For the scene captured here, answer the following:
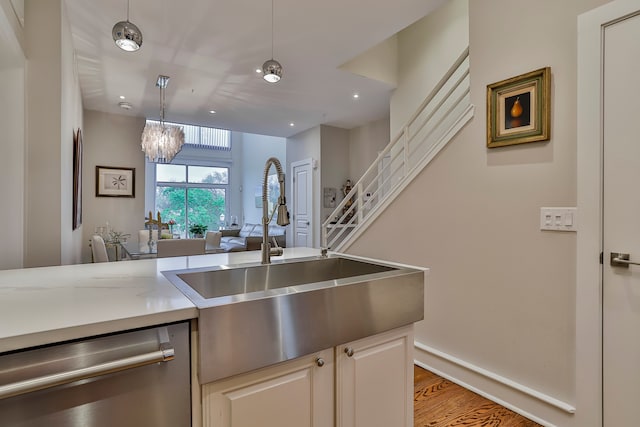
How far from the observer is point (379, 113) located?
17.5ft

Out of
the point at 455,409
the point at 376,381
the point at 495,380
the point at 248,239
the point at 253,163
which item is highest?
the point at 253,163

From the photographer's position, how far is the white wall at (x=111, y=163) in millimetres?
4996

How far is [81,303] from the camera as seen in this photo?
92 centimetres

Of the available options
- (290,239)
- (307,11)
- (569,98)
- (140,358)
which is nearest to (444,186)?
(569,98)

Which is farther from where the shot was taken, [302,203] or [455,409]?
[302,203]

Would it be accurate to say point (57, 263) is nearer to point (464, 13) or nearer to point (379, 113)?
point (464, 13)

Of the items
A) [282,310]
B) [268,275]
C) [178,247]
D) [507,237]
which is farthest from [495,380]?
[178,247]

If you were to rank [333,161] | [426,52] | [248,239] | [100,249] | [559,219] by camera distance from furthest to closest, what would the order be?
[333,161]
[248,239]
[426,52]
[100,249]
[559,219]

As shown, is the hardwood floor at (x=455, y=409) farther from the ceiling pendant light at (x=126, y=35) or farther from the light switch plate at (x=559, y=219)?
Answer: the ceiling pendant light at (x=126, y=35)

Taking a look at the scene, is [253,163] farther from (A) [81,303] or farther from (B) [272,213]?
(A) [81,303]

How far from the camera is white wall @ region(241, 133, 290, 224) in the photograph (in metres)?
8.53

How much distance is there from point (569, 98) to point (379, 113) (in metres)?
3.83

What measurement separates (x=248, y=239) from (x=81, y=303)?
5.15 m

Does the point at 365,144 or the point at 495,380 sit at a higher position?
the point at 365,144
